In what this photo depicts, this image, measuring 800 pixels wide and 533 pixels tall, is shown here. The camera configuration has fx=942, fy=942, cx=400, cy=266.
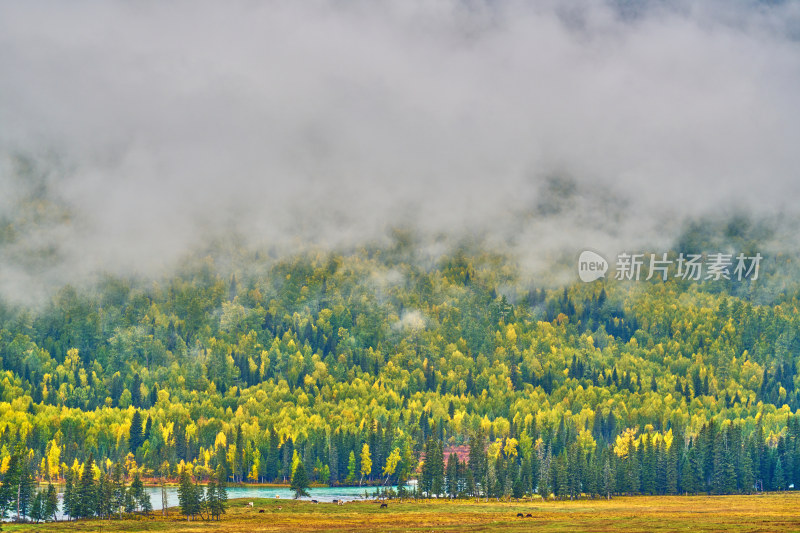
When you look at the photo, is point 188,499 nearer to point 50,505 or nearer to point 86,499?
point 86,499

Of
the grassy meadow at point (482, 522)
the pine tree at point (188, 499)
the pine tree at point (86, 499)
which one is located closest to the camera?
the grassy meadow at point (482, 522)

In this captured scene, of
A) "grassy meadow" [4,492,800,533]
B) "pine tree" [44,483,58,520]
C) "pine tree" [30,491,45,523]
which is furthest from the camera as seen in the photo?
"pine tree" [30,491,45,523]

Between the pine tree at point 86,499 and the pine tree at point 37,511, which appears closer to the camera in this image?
the pine tree at point 37,511

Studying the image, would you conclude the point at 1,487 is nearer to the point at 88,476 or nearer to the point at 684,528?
the point at 88,476

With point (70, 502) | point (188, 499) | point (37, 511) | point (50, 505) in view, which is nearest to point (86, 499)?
point (70, 502)

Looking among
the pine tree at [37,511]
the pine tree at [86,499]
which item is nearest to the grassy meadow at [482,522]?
the pine tree at [86,499]

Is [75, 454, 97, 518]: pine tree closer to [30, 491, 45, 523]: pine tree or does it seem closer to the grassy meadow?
the grassy meadow

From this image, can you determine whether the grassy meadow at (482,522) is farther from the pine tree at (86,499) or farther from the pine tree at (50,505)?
the pine tree at (86,499)

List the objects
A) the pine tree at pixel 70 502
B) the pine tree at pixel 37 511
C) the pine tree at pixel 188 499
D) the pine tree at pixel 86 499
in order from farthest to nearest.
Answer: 1. the pine tree at pixel 188 499
2. the pine tree at pixel 86 499
3. the pine tree at pixel 70 502
4. the pine tree at pixel 37 511

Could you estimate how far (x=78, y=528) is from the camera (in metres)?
169

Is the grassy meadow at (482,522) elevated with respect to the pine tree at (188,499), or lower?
lower

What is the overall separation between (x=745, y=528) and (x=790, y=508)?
49.0m

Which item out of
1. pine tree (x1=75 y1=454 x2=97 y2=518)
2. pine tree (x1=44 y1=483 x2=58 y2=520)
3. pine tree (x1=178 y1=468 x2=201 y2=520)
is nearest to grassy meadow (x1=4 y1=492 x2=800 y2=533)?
pine tree (x1=178 y1=468 x2=201 y2=520)

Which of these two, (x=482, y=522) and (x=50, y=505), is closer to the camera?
(x=482, y=522)
